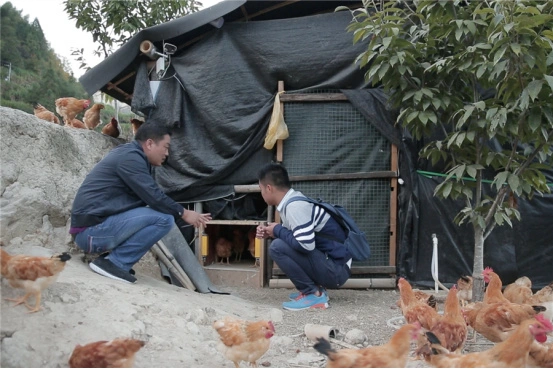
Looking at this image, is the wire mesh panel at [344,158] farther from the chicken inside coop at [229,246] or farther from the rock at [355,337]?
the rock at [355,337]

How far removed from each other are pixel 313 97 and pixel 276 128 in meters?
0.58

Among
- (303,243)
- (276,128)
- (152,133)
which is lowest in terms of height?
(303,243)

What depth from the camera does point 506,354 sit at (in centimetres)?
289

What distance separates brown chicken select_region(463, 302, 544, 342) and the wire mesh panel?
2345mm

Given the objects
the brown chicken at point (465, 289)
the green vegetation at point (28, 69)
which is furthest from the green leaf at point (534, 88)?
the green vegetation at point (28, 69)

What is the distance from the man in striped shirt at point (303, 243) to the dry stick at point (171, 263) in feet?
3.61

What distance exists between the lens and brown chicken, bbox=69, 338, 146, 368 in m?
2.73

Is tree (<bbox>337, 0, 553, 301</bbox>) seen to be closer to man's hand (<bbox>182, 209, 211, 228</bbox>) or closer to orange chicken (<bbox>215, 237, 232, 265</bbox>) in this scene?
man's hand (<bbox>182, 209, 211, 228</bbox>)

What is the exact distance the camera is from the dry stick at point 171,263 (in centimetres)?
563

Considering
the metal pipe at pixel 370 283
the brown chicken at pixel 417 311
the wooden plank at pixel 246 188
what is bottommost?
the metal pipe at pixel 370 283

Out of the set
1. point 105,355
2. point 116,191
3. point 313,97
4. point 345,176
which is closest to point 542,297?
point 345,176

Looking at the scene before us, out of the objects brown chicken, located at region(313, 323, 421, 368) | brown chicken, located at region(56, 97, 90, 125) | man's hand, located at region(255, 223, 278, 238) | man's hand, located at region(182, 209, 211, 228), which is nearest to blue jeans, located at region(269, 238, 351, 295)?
man's hand, located at region(255, 223, 278, 238)

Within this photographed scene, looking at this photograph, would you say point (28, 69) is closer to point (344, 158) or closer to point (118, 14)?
point (118, 14)

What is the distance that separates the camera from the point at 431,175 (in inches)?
240
